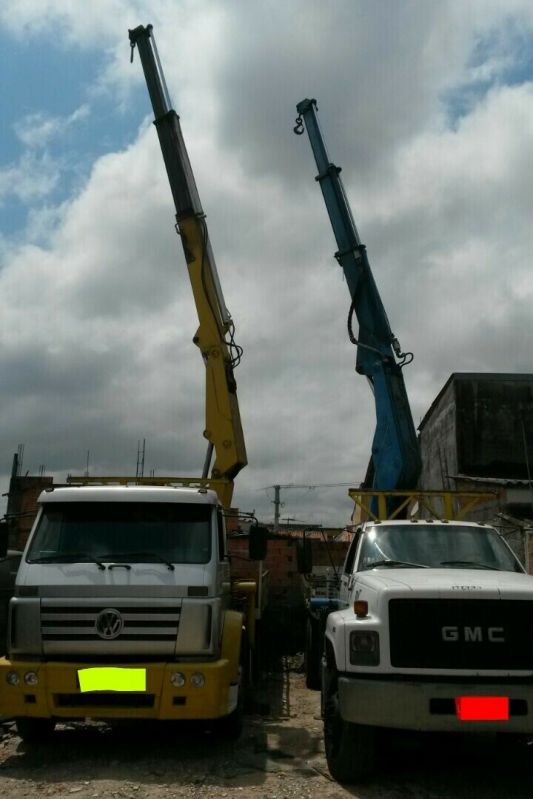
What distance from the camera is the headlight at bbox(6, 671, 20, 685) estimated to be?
596 centimetres

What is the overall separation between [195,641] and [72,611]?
43.0 inches

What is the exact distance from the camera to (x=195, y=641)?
6.11m

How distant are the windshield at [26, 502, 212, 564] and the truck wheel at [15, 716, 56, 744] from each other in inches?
57.9

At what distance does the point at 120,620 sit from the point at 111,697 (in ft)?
2.02

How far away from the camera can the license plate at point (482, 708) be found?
5023mm

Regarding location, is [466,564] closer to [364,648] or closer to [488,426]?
[364,648]

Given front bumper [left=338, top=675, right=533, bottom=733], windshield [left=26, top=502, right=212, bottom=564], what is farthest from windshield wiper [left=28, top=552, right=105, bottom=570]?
front bumper [left=338, top=675, right=533, bottom=733]

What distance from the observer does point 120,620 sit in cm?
610

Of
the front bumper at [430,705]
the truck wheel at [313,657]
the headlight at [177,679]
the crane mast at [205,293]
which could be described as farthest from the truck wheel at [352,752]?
the crane mast at [205,293]

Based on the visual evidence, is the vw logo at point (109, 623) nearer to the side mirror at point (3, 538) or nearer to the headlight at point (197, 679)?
the headlight at point (197, 679)

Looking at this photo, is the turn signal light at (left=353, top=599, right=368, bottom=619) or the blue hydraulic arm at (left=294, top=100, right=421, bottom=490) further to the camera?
the blue hydraulic arm at (left=294, top=100, right=421, bottom=490)

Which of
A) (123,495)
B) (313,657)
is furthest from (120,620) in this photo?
(313,657)

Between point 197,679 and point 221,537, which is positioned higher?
point 221,537

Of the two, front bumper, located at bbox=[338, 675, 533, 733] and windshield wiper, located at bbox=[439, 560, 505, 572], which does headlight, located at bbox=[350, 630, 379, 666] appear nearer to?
front bumper, located at bbox=[338, 675, 533, 733]
